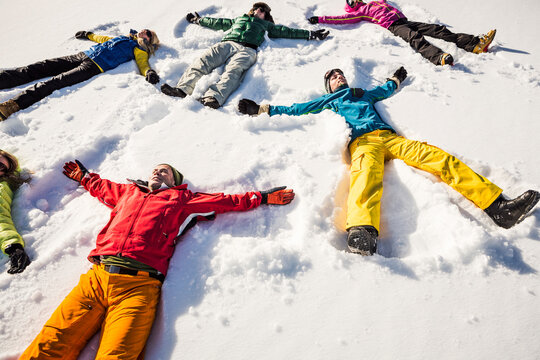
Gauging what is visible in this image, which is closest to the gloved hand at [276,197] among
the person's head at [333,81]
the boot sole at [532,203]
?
the person's head at [333,81]

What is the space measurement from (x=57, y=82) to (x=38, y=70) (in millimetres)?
635

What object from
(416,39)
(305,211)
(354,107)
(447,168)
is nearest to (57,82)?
(305,211)

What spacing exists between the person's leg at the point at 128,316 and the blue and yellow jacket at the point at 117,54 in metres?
3.56

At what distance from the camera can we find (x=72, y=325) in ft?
5.80

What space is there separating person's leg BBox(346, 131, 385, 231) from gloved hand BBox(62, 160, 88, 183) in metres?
2.81

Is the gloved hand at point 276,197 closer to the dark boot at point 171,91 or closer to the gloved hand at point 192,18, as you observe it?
the dark boot at point 171,91

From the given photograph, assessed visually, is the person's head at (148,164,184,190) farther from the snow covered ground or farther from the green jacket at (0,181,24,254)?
the green jacket at (0,181,24,254)

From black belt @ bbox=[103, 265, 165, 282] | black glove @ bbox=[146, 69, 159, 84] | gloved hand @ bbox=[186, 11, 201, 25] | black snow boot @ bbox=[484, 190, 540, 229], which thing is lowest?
black belt @ bbox=[103, 265, 165, 282]

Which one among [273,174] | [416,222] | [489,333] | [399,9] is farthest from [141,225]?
[399,9]

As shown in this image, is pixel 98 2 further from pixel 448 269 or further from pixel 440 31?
pixel 448 269

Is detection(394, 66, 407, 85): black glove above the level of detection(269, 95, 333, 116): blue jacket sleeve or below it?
above

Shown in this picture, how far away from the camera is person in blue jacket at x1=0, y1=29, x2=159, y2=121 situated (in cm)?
383

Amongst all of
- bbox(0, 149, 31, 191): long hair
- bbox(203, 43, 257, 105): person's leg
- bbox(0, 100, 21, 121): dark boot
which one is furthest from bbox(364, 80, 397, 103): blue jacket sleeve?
bbox(0, 100, 21, 121): dark boot

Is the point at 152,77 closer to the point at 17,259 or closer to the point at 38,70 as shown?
the point at 38,70
